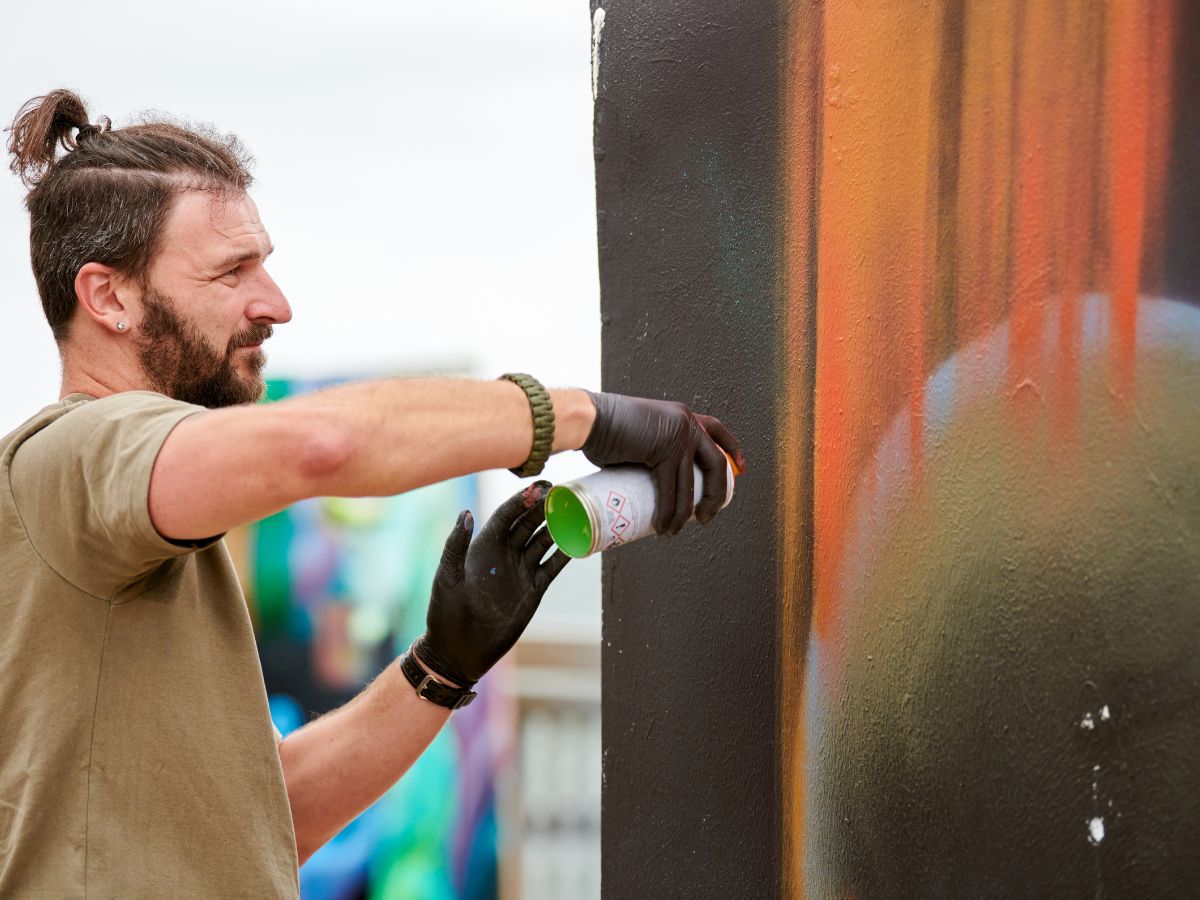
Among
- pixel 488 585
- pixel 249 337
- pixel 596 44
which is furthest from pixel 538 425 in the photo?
pixel 596 44

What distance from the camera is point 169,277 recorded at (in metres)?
2.11

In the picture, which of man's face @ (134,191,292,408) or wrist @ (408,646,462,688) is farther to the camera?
wrist @ (408,646,462,688)

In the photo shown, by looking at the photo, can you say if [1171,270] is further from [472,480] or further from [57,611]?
[472,480]

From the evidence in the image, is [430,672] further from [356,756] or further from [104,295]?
[104,295]

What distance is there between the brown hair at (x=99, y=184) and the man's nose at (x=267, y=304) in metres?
0.18

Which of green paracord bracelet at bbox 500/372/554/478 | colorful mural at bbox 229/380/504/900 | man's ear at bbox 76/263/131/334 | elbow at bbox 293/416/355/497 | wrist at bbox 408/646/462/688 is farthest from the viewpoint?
colorful mural at bbox 229/380/504/900

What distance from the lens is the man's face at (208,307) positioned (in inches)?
82.7

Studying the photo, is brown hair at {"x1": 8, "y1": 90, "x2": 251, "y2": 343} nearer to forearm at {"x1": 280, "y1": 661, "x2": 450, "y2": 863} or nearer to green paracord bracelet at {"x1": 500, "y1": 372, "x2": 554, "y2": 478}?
green paracord bracelet at {"x1": 500, "y1": 372, "x2": 554, "y2": 478}

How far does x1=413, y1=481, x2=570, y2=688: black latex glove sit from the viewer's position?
7.24 feet

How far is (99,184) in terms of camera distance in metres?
2.14

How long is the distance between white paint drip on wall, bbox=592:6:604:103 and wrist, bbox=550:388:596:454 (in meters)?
1.00

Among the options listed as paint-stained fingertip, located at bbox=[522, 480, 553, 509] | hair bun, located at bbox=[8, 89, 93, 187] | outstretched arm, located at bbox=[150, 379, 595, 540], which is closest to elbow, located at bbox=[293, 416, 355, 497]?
outstretched arm, located at bbox=[150, 379, 595, 540]

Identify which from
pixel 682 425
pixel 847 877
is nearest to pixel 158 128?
pixel 682 425

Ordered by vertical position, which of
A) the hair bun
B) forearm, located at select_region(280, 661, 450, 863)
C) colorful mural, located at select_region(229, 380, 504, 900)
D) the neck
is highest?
the hair bun
